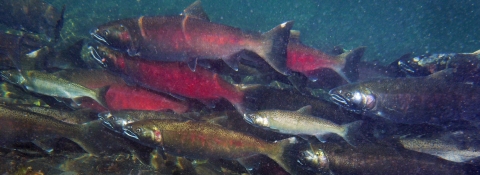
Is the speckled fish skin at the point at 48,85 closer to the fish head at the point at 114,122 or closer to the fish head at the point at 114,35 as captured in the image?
the fish head at the point at 114,122

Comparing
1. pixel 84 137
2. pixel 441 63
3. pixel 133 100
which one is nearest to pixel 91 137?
pixel 84 137

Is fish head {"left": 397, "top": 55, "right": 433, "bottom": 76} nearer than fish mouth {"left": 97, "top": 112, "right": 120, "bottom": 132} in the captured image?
No

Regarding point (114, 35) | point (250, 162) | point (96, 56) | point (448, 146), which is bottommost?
point (250, 162)

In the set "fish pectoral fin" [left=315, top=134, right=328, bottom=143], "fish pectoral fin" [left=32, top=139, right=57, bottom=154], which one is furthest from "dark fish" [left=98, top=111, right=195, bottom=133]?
"fish pectoral fin" [left=315, top=134, right=328, bottom=143]

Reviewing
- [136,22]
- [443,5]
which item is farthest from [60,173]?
[443,5]

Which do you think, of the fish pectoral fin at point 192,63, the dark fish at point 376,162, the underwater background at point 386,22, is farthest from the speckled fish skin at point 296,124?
the underwater background at point 386,22

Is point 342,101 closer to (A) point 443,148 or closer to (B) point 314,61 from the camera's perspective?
(B) point 314,61

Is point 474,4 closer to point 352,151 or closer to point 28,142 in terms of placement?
point 352,151

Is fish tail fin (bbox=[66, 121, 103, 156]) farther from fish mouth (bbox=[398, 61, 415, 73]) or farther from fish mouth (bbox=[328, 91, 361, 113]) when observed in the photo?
fish mouth (bbox=[398, 61, 415, 73])
